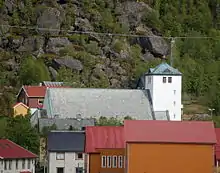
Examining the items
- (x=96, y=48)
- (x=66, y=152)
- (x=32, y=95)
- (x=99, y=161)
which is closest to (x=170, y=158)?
(x=99, y=161)

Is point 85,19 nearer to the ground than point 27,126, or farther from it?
farther from it

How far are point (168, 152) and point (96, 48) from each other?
53.7 meters

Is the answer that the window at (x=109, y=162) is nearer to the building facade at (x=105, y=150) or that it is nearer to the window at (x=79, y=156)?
the building facade at (x=105, y=150)

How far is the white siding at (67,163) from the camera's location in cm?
6406

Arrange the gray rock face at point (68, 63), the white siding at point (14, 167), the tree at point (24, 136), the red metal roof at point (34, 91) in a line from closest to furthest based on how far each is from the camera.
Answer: the white siding at point (14, 167)
the tree at point (24, 136)
the red metal roof at point (34, 91)
the gray rock face at point (68, 63)

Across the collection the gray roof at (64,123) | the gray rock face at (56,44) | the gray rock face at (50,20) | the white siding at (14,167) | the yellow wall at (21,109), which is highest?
the gray rock face at (50,20)

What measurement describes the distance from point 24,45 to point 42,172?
39793 millimetres

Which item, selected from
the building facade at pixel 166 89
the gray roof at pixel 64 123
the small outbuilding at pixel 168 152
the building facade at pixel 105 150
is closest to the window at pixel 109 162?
the building facade at pixel 105 150

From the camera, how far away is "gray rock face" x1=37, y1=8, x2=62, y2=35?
342 ft

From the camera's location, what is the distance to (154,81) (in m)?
87.3

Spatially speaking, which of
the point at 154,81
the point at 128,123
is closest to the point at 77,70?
the point at 154,81

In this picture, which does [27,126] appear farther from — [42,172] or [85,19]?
[85,19]

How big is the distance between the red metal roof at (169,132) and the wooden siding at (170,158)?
1.18 ft

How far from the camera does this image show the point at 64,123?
76188mm
